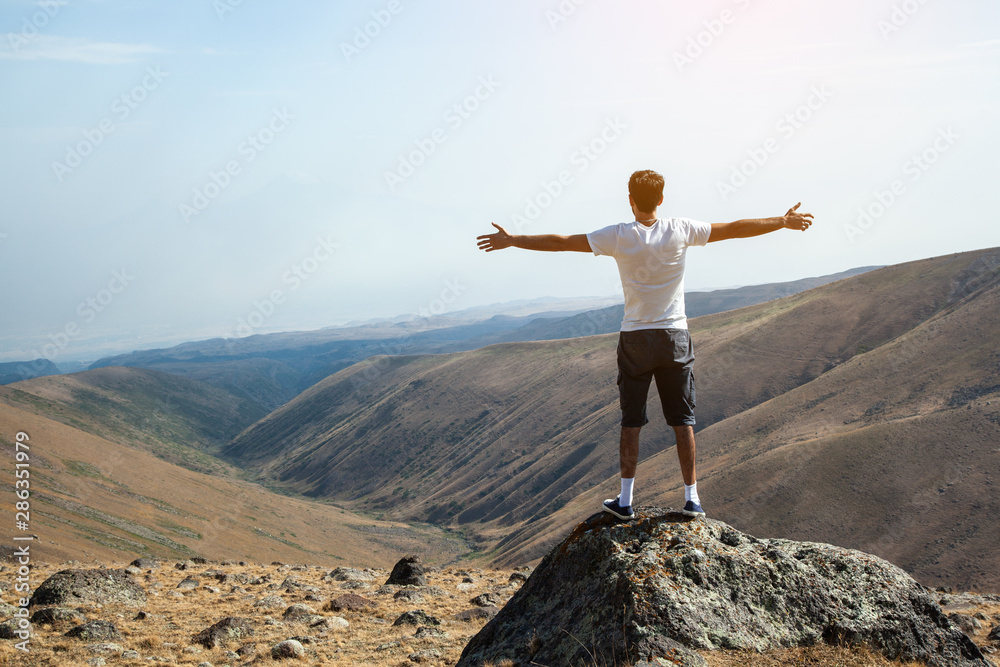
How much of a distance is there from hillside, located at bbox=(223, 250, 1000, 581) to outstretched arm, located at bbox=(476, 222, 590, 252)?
34592 millimetres

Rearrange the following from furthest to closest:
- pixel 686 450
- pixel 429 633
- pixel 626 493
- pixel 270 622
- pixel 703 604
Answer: pixel 270 622 < pixel 429 633 < pixel 626 493 < pixel 686 450 < pixel 703 604

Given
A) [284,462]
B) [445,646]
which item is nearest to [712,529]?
[445,646]

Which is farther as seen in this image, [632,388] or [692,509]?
[692,509]

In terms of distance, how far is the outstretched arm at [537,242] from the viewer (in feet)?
19.3

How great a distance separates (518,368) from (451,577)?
95.7 meters

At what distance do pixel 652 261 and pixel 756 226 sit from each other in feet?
3.81

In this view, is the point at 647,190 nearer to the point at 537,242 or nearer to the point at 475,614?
the point at 537,242

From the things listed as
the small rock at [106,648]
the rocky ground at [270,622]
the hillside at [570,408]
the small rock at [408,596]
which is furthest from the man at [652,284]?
the hillside at [570,408]

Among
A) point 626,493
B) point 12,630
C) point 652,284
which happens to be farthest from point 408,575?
point 652,284

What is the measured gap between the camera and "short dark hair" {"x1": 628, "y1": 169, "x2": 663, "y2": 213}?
5820 millimetres

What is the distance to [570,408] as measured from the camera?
284 ft

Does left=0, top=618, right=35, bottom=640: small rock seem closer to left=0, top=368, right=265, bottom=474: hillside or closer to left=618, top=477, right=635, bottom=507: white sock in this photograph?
left=618, top=477, right=635, bottom=507: white sock

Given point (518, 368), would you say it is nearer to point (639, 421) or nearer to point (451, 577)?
point (451, 577)

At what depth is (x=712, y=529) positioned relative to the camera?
6039 mm
